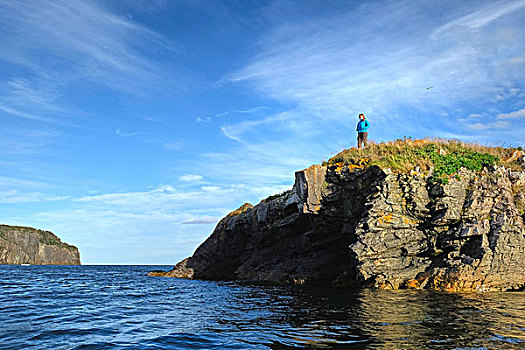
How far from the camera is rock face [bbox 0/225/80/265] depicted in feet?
526

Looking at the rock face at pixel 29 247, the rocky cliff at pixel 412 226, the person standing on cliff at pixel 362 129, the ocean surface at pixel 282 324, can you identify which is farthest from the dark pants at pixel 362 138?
the rock face at pixel 29 247

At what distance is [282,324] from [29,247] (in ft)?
635

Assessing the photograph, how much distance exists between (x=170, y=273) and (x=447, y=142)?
114 feet

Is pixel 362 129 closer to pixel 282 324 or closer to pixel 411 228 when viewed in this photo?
pixel 411 228

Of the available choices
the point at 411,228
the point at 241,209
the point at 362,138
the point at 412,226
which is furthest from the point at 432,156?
the point at 241,209

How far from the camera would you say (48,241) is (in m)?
180

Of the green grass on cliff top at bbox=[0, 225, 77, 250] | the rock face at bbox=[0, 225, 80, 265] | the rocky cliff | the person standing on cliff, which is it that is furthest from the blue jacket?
the green grass on cliff top at bbox=[0, 225, 77, 250]

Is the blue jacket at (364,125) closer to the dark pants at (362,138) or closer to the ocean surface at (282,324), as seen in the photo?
the dark pants at (362,138)

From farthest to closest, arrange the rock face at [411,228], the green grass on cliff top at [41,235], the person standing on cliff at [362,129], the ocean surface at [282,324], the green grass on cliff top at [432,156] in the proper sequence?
the green grass on cliff top at [41,235] < the person standing on cliff at [362,129] < the green grass on cliff top at [432,156] < the rock face at [411,228] < the ocean surface at [282,324]

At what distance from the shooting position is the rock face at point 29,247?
160250 millimetres

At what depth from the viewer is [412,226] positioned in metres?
21.9

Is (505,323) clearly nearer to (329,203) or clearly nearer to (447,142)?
(329,203)

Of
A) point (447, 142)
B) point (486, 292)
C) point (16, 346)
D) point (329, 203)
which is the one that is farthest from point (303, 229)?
point (16, 346)

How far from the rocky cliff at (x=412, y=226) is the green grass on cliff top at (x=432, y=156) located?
49 cm
